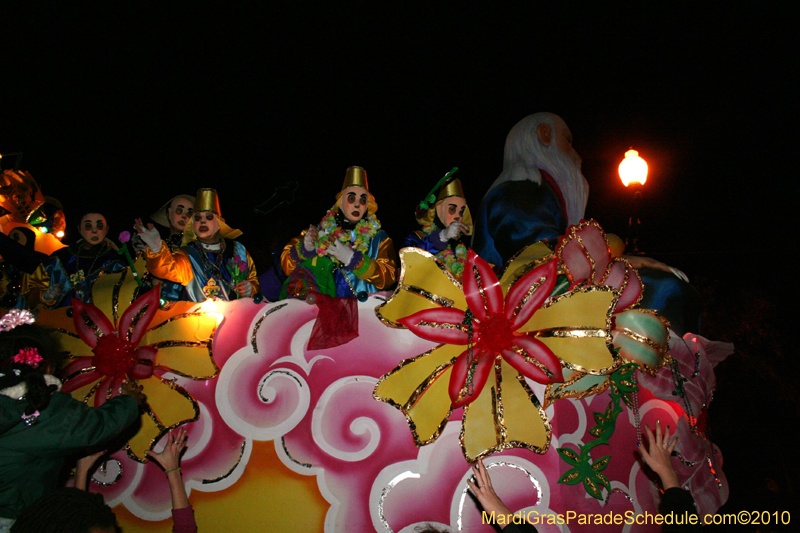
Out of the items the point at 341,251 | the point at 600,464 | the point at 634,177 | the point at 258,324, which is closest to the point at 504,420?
the point at 600,464

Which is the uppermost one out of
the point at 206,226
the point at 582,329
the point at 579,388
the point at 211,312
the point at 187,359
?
the point at 206,226

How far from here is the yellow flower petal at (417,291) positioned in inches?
115

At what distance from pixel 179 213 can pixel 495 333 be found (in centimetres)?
291

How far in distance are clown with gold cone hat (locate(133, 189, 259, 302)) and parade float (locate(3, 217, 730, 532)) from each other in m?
0.62

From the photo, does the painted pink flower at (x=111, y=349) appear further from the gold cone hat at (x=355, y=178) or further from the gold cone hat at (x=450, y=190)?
the gold cone hat at (x=450, y=190)

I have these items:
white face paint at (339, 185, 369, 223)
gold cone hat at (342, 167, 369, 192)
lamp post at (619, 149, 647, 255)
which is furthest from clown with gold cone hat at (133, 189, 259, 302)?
lamp post at (619, 149, 647, 255)

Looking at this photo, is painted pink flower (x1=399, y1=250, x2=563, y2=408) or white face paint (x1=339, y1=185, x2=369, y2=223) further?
white face paint (x1=339, y1=185, x2=369, y2=223)

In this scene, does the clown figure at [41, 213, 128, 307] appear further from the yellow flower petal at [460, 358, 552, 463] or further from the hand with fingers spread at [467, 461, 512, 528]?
the hand with fingers spread at [467, 461, 512, 528]

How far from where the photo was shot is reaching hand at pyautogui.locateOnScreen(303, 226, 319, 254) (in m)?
3.54

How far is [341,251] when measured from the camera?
334 cm

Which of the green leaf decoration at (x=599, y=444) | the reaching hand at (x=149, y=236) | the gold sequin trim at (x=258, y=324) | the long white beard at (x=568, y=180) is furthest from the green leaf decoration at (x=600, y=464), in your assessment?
the reaching hand at (x=149, y=236)

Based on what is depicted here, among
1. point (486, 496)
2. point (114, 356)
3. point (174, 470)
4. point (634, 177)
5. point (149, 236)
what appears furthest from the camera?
point (634, 177)

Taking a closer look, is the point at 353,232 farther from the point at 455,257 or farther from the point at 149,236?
the point at 149,236

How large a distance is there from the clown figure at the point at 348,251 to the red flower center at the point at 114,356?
1049 mm
